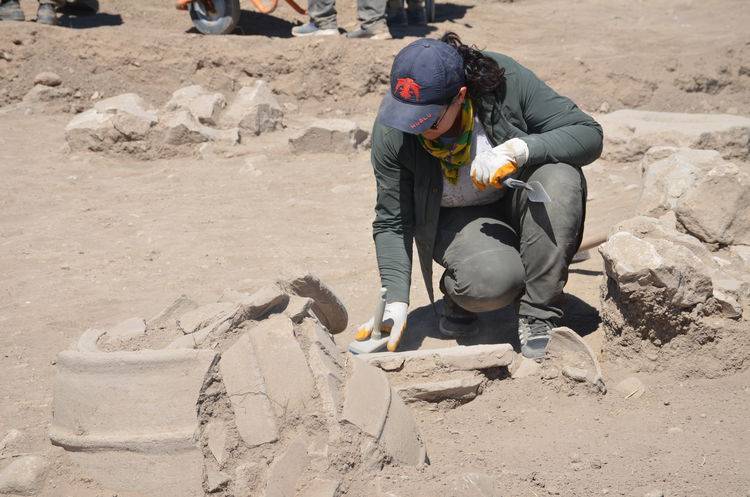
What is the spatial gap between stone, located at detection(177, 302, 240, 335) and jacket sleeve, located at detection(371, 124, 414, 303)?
0.79 metres

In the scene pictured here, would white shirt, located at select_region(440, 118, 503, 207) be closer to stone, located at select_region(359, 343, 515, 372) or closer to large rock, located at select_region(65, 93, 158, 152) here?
stone, located at select_region(359, 343, 515, 372)

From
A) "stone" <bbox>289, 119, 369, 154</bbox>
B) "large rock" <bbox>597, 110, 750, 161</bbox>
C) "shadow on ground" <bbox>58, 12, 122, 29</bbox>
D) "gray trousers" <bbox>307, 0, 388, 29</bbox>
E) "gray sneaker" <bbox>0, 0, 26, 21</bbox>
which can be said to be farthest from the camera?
"shadow on ground" <bbox>58, 12, 122, 29</bbox>

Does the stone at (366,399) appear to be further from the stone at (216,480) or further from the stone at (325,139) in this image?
the stone at (325,139)

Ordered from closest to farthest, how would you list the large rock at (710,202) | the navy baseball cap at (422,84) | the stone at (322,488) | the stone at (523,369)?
the stone at (322,488)
the navy baseball cap at (422,84)
the stone at (523,369)
the large rock at (710,202)

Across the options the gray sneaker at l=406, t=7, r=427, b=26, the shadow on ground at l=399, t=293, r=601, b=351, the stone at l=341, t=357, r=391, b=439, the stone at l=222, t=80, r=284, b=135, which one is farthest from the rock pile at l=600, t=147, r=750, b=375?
the gray sneaker at l=406, t=7, r=427, b=26

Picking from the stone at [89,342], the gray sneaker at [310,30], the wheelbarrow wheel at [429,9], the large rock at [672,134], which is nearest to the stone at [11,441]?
the stone at [89,342]

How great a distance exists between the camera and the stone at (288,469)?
2.24 metres

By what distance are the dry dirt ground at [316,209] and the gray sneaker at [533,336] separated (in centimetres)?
18

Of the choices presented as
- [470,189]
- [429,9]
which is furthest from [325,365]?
[429,9]

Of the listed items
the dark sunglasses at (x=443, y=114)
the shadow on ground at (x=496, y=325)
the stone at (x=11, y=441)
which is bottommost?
the shadow on ground at (x=496, y=325)

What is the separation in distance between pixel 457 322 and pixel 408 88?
1.20m

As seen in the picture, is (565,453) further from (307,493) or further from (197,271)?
(197,271)

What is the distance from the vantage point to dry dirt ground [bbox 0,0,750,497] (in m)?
2.64

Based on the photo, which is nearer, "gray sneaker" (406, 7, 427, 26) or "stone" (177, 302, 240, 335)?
"stone" (177, 302, 240, 335)
